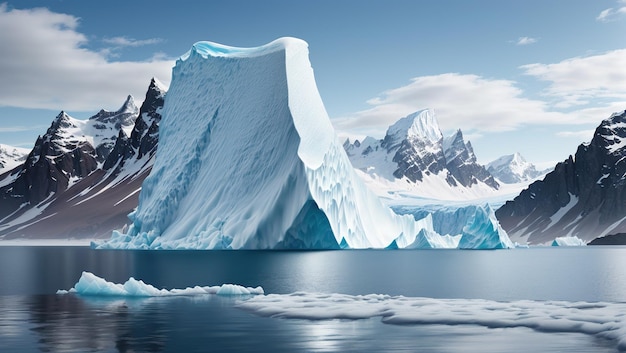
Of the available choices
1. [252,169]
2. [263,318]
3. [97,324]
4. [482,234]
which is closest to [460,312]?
[263,318]

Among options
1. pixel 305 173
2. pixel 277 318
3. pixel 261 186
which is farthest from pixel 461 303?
pixel 261 186

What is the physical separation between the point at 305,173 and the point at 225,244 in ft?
35.3

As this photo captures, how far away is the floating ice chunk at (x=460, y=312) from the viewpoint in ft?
74.7

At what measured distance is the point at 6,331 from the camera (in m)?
22.6

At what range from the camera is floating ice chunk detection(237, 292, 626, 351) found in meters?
22.8

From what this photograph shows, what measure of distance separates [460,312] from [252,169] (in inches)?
2068

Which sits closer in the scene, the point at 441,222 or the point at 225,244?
the point at 225,244

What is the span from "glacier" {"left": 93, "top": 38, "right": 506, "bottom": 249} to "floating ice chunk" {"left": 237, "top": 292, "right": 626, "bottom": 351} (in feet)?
131

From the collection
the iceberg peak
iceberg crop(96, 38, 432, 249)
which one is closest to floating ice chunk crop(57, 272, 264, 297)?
iceberg crop(96, 38, 432, 249)

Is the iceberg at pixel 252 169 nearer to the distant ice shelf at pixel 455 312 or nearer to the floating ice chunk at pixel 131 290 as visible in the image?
the floating ice chunk at pixel 131 290

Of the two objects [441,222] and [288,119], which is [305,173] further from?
[441,222]

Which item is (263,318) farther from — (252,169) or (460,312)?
(252,169)

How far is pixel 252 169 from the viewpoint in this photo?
77.3 metres

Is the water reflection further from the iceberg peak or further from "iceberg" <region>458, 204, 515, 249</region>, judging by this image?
"iceberg" <region>458, 204, 515, 249</region>
